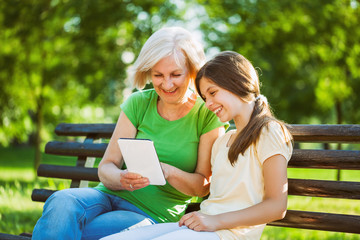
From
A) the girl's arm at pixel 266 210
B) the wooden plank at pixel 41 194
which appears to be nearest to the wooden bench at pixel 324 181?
the girl's arm at pixel 266 210

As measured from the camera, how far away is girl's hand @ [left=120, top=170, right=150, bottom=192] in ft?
8.04

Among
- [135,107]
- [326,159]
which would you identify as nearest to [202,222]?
[326,159]

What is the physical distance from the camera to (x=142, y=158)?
238cm

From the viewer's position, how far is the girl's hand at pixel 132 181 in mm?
2451

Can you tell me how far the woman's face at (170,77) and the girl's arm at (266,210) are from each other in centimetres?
79

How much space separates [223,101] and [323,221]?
2.98 feet

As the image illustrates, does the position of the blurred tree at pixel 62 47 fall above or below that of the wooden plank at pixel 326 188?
above

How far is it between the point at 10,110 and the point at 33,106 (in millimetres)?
872

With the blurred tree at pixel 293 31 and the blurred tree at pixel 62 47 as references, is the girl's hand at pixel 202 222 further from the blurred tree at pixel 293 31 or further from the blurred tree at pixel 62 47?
the blurred tree at pixel 62 47

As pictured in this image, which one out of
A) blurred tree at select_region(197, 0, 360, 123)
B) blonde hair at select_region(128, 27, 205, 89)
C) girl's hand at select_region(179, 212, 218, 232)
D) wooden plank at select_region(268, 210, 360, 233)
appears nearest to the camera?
girl's hand at select_region(179, 212, 218, 232)

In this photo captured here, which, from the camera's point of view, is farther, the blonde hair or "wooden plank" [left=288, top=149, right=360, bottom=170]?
the blonde hair

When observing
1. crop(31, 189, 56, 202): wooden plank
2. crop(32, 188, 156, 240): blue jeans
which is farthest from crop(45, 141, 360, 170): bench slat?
crop(31, 189, 56, 202): wooden plank

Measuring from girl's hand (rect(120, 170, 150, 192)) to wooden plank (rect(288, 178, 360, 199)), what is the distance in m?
0.88

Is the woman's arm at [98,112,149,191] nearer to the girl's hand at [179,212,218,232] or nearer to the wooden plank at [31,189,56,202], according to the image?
the girl's hand at [179,212,218,232]
